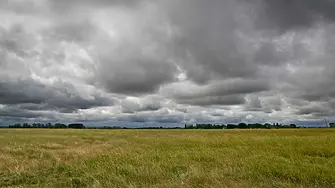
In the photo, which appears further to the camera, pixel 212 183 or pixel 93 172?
pixel 93 172

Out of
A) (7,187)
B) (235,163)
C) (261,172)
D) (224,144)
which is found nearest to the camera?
(7,187)

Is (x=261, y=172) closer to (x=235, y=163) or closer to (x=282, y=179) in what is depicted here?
(x=282, y=179)

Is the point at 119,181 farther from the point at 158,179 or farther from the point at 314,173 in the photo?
the point at 314,173

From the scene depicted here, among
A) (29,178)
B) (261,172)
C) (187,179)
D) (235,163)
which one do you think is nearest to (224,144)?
(235,163)

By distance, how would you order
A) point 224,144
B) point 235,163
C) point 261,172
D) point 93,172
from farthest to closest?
point 224,144
point 235,163
point 93,172
point 261,172

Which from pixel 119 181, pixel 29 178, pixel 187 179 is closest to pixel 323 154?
pixel 187 179

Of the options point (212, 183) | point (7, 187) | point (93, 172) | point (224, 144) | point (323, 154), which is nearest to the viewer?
point (212, 183)

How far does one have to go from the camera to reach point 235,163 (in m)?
11.3

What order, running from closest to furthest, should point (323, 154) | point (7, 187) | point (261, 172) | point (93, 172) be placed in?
point (7, 187), point (261, 172), point (93, 172), point (323, 154)

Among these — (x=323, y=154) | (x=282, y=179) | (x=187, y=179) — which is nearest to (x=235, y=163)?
(x=282, y=179)

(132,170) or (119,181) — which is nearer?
(119,181)

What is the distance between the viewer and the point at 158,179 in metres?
8.80

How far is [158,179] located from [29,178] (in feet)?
15.2

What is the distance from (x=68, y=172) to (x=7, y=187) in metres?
2.40
